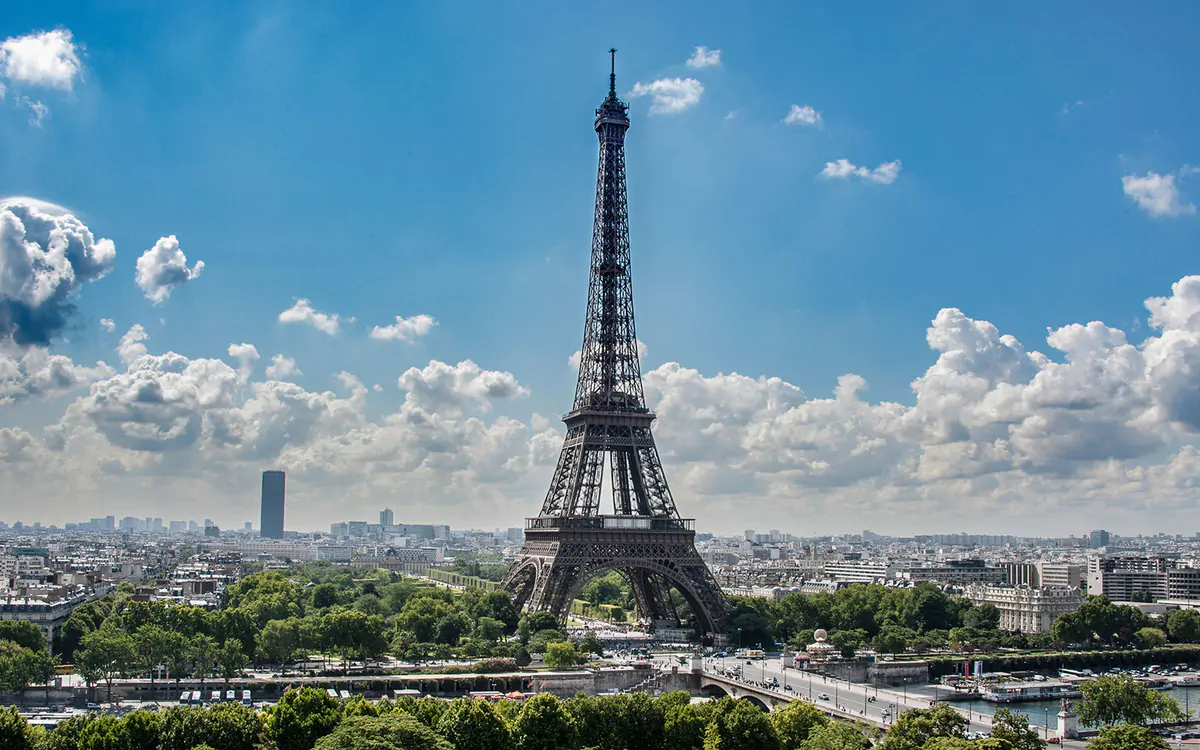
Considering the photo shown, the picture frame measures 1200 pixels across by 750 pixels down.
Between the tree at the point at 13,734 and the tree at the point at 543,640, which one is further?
the tree at the point at 543,640

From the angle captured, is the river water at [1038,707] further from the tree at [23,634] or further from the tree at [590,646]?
the tree at [23,634]

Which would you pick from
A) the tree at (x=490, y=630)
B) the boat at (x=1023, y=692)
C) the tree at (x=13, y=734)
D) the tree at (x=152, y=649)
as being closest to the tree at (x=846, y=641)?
the boat at (x=1023, y=692)

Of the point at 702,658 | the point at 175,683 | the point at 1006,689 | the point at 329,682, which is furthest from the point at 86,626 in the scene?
the point at 1006,689

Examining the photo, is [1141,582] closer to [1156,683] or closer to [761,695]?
[1156,683]

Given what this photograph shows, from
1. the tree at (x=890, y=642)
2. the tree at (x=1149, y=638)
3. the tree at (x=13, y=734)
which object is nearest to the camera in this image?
the tree at (x=13, y=734)

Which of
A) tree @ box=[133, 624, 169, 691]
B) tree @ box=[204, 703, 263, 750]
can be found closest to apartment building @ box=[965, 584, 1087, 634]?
tree @ box=[133, 624, 169, 691]

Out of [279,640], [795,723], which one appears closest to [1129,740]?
[795,723]
